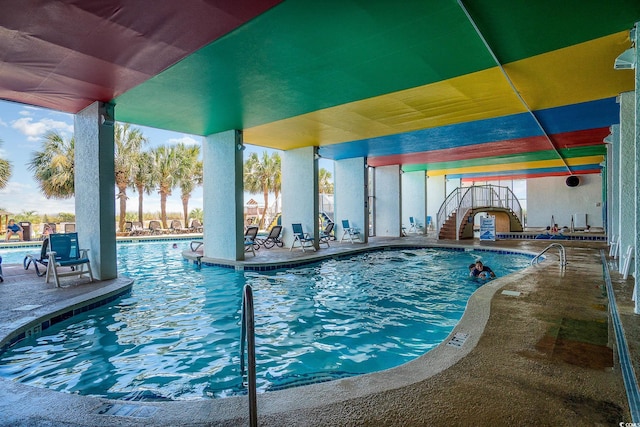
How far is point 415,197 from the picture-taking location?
18234mm

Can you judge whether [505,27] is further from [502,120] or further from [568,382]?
[502,120]

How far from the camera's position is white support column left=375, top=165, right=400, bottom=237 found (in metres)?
15.3

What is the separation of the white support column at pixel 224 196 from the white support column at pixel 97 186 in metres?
2.75

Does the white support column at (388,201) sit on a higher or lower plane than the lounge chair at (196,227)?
higher

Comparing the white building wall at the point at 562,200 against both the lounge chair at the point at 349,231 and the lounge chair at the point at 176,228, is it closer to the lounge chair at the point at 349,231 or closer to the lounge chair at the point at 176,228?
the lounge chair at the point at 349,231

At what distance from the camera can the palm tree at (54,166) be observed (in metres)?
18.4

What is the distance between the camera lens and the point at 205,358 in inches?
136

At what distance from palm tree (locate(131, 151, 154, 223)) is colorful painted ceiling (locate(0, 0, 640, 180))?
534 inches

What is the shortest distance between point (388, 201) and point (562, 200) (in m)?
12.2

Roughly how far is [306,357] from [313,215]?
7.46 meters

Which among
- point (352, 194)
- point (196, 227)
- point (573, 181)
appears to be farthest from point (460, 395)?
point (573, 181)

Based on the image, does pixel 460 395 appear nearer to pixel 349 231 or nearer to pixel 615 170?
pixel 615 170

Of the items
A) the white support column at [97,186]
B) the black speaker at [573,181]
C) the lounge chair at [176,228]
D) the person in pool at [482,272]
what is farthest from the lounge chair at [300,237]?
the black speaker at [573,181]

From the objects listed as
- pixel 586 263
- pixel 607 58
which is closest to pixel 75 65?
pixel 607 58
